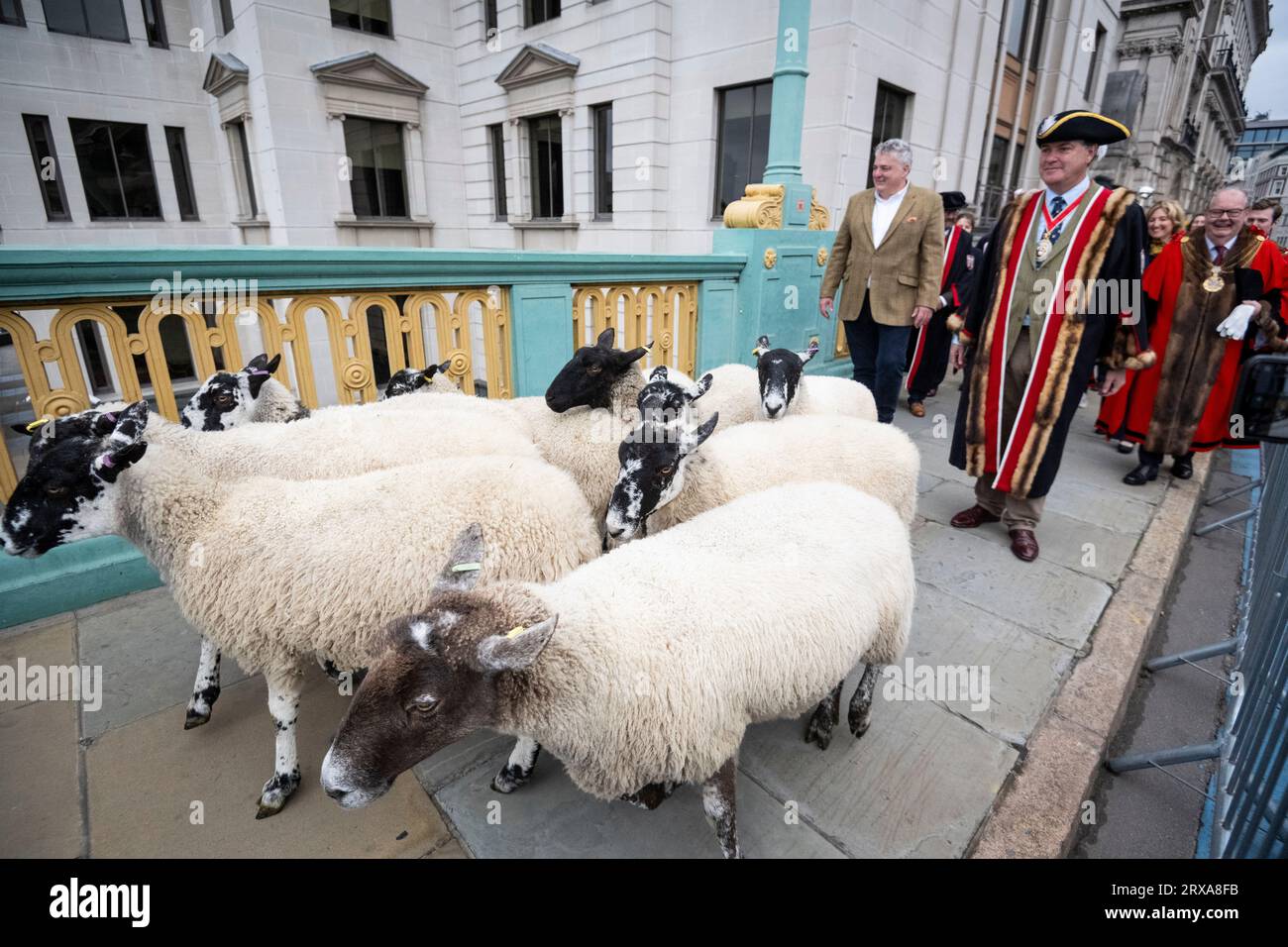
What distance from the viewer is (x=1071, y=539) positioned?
4328 millimetres

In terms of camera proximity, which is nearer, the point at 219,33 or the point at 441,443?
the point at 441,443

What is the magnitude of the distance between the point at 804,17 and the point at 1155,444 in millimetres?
4998

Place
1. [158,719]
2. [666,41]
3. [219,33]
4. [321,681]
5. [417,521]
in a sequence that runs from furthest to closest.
Result: 1. [219,33]
2. [666,41]
3. [321,681]
4. [158,719]
5. [417,521]

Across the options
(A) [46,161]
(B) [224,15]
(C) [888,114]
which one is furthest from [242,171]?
(C) [888,114]

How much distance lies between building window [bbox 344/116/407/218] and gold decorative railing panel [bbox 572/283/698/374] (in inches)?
414

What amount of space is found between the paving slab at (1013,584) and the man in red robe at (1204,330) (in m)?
2.15

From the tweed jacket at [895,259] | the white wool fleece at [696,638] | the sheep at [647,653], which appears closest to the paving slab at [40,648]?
the sheep at [647,653]

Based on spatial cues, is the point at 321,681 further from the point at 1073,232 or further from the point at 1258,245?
the point at 1258,245

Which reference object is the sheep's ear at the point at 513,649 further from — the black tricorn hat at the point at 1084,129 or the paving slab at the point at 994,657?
the black tricorn hat at the point at 1084,129

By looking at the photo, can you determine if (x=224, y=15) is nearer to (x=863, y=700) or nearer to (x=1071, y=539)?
(x=863, y=700)

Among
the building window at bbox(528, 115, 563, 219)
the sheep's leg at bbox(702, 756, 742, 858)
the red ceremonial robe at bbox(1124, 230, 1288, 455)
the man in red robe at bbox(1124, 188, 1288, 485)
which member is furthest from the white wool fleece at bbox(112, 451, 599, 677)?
the building window at bbox(528, 115, 563, 219)

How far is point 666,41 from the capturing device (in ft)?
33.6
